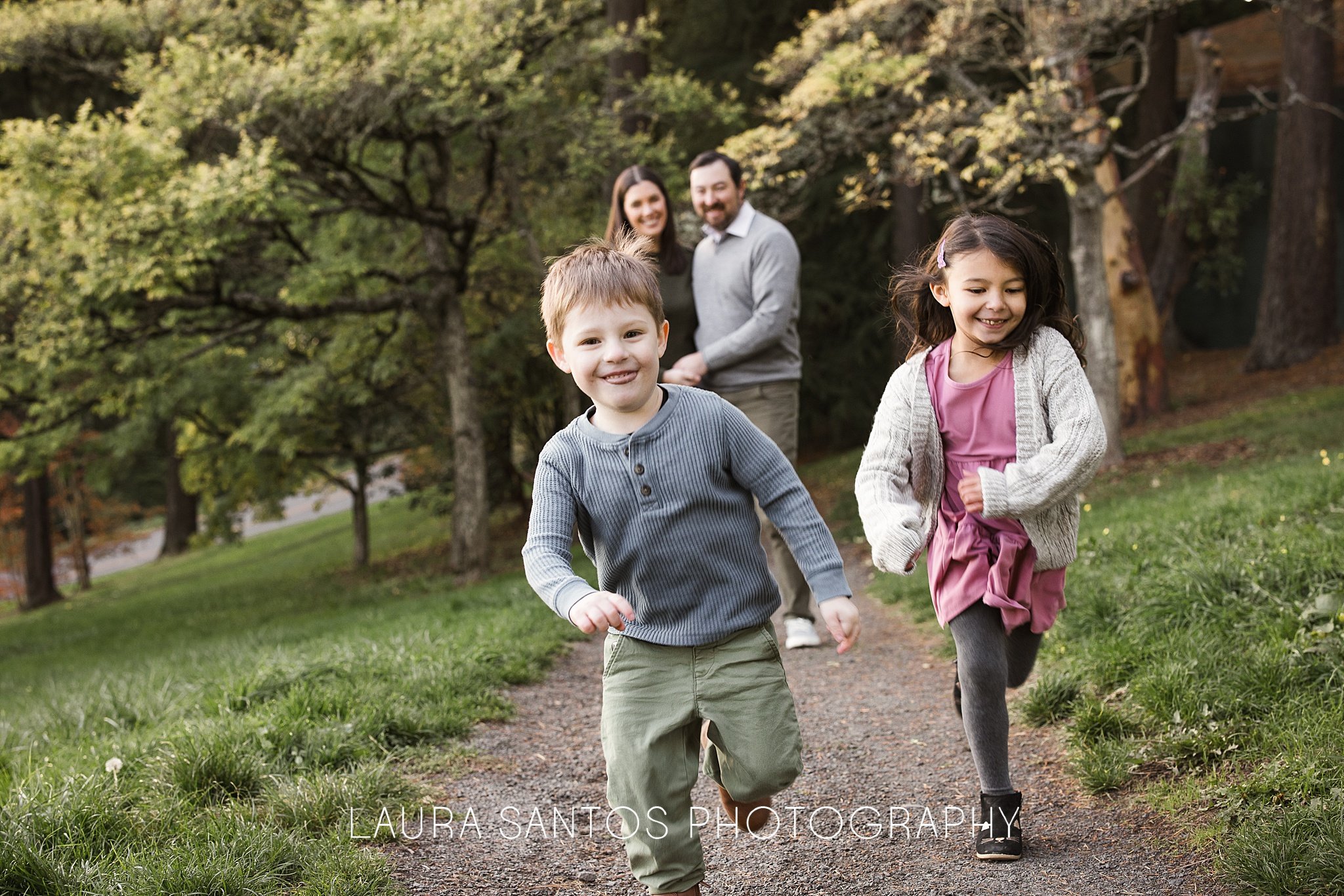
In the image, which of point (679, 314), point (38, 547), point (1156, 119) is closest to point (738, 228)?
point (679, 314)

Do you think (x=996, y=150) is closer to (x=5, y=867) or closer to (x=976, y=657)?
(x=976, y=657)

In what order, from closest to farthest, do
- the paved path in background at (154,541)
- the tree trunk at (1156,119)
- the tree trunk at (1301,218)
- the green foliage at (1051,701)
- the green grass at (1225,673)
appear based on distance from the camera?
the green grass at (1225,673) < the green foliage at (1051,701) < the tree trunk at (1301,218) < the tree trunk at (1156,119) < the paved path in background at (154,541)

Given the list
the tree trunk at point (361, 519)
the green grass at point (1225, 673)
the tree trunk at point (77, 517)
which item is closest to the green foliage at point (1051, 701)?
the green grass at point (1225, 673)

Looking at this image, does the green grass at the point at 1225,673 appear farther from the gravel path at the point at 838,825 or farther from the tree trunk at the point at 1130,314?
the tree trunk at the point at 1130,314

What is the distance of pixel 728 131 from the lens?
15.8 metres

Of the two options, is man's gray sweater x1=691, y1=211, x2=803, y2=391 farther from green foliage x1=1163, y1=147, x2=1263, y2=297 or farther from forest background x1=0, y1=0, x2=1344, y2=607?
green foliage x1=1163, y1=147, x2=1263, y2=297

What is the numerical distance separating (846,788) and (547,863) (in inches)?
42.5

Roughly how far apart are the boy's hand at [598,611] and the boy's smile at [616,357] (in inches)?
19.8

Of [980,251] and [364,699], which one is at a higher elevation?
[980,251]

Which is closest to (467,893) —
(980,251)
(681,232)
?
(980,251)

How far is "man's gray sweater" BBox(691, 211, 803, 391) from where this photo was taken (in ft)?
17.1

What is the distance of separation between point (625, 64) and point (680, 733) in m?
10.9

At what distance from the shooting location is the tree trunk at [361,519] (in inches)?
656

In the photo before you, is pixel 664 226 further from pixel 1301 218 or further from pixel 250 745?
pixel 1301 218
